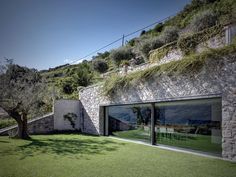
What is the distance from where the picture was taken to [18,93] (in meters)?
12.2

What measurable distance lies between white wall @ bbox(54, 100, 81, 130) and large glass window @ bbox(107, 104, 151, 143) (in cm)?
458

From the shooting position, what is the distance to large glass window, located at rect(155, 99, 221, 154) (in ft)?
26.8

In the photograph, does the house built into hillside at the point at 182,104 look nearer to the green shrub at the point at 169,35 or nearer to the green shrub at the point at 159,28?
the green shrub at the point at 169,35

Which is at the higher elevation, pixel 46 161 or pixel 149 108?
pixel 149 108

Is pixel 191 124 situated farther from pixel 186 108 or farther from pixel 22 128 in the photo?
pixel 22 128

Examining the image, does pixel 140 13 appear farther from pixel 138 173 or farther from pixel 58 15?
pixel 138 173

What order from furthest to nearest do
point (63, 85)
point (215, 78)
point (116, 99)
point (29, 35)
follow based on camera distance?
point (63, 85) < point (116, 99) < point (29, 35) < point (215, 78)

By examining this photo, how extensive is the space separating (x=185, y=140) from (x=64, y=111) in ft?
37.8

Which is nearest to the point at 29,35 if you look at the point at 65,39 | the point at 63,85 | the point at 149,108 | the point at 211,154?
the point at 65,39

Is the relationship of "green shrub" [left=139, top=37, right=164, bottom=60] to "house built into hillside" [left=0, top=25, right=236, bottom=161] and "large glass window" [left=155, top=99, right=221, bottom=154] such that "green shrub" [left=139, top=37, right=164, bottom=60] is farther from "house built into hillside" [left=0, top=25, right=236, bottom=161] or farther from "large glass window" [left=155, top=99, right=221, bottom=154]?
"large glass window" [left=155, top=99, right=221, bottom=154]

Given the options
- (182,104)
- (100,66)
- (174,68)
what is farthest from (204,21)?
(100,66)

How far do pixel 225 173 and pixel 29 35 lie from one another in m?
9.61

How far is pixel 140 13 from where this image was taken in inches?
574

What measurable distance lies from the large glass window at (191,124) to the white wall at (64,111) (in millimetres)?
9533
